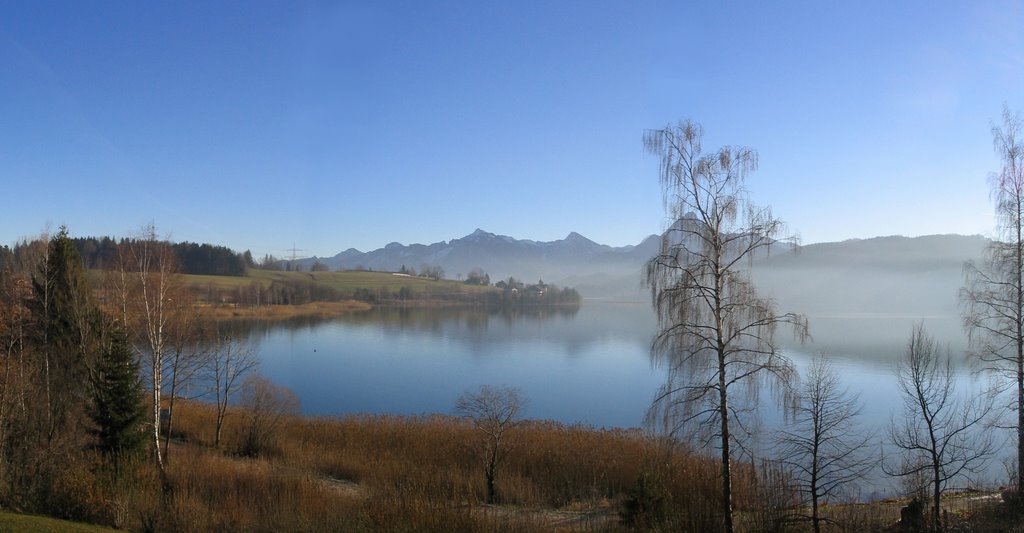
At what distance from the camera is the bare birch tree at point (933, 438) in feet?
37.4

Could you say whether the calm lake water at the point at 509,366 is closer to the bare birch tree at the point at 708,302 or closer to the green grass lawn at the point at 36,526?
the bare birch tree at the point at 708,302

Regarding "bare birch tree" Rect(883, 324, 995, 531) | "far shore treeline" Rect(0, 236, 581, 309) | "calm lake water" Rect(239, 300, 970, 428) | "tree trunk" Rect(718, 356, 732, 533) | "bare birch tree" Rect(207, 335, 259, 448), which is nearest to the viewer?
"tree trunk" Rect(718, 356, 732, 533)

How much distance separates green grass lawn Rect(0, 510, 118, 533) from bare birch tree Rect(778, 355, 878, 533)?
469 inches

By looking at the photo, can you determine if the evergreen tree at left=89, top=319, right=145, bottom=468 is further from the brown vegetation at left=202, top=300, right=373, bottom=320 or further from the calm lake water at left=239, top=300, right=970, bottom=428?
the brown vegetation at left=202, top=300, right=373, bottom=320

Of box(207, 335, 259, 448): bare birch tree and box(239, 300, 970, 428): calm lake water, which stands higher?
box(207, 335, 259, 448): bare birch tree

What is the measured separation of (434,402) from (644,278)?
2419cm

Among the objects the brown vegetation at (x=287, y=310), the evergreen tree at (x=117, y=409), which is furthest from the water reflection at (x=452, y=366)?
the evergreen tree at (x=117, y=409)

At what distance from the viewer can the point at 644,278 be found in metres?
11.0

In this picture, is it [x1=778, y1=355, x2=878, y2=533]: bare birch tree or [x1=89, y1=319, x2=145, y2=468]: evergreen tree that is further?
[x1=89, y1=319, x2=145, y2=468]: evergreen tree

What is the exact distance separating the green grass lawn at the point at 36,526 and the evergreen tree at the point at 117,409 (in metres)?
4.38

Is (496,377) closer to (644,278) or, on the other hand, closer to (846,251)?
(644,278)

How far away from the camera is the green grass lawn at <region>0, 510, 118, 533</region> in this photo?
804 cm

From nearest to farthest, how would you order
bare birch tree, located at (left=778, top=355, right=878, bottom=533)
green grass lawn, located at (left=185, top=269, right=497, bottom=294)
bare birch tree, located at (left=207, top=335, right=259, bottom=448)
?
1. bare birch tree, located at (left=778, top=355, right=878, bottom=533)
2. bare birch tree, located at (left=207, top=335, right=259, bottom=448)
3. green grass lawn, located at (left=185, top=269, right=497, bottom=294)

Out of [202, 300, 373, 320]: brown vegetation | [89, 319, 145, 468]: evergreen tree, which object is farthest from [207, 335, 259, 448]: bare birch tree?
[202, 300, 373, 320]: brown vegetation
